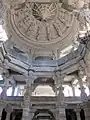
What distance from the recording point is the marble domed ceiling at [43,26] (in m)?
20.6

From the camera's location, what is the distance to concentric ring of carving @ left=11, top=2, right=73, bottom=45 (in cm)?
2072

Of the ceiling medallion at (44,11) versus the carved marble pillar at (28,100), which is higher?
the ceiling medallion at (44,11)

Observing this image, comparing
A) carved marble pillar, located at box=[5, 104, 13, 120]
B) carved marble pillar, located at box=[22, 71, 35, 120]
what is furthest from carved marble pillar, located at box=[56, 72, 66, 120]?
carved marble pillar, located at box=[5, 104, 13, 120]

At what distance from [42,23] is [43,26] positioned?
446 mm

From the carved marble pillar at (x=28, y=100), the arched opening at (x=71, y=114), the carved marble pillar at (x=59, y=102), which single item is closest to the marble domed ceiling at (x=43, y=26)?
the carved marble pillar at (x=59, y=102)

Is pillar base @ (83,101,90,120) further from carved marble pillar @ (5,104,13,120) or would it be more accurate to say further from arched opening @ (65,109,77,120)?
carved marble pillar @ (5,104,13,120)

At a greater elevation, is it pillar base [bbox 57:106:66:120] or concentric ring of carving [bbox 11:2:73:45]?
concentric ring of carving [bbox 11:2:73:45]

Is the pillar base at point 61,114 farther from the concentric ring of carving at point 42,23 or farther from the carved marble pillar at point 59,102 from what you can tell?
the concentric ring of carving at point 42,23

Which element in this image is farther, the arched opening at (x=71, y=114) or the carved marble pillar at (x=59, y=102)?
the arched opening at (x=71, y=114)

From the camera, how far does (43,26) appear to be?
72.2 ft

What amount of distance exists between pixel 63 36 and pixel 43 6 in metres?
4.78

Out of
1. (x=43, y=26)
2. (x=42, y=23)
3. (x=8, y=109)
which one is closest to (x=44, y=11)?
(x=42, y=23)

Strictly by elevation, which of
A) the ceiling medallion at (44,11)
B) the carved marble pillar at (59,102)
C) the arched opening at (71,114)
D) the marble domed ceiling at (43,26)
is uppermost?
the ceiling medallion at (44,11)

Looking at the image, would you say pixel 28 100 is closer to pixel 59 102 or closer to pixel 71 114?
pixel 59 102
